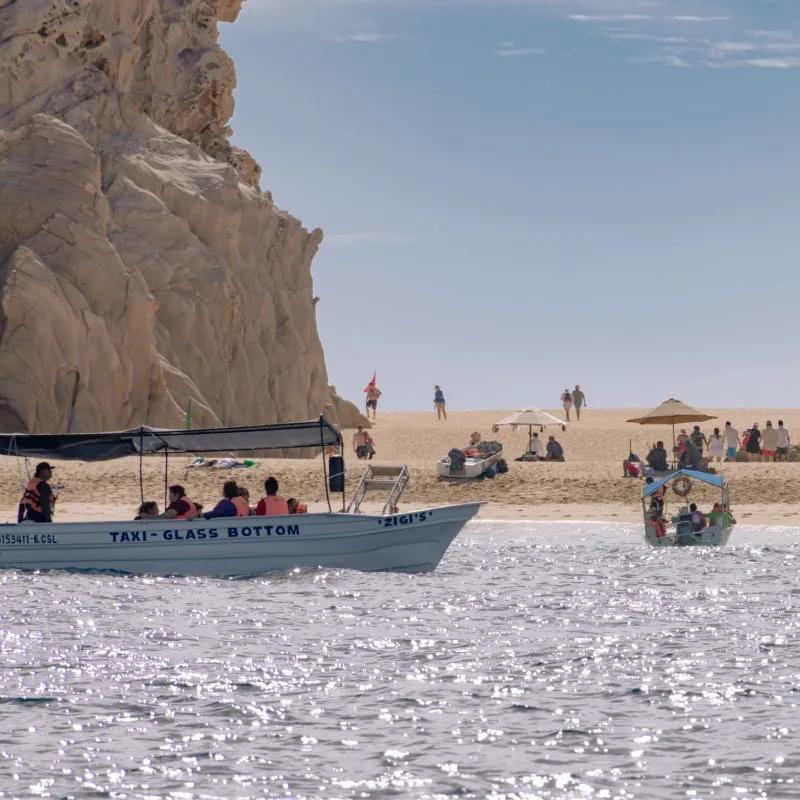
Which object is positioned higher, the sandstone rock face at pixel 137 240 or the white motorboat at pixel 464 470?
the sandstone rock face at pixel 137 240

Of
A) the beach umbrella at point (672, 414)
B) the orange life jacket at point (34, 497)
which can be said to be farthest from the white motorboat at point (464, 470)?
the orange life jacket at point (34, 497)

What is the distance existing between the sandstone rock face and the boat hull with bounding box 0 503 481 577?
20831mm

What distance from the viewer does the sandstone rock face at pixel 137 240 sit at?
4266 cm

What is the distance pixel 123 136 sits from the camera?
52.8m

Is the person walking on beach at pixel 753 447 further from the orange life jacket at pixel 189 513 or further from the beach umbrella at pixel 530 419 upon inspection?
the orange life jacket at pixel 189 513

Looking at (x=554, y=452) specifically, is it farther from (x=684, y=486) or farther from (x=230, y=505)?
(x=230, y=505)

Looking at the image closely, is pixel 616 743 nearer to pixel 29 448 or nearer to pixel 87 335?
pixel 29 448

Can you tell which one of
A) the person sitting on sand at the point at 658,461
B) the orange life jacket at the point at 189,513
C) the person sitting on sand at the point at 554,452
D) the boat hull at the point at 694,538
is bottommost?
the boat hull at the point at 694,538

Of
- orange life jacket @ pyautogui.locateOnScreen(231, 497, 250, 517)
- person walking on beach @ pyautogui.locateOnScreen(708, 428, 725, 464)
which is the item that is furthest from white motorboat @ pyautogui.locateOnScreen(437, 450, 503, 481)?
orange life jacket @ pyautogui.locateOnScreen(231, 497, 250, 517)

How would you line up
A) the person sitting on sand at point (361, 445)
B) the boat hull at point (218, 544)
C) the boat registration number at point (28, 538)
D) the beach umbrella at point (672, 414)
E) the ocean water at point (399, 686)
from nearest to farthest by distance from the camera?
the ocean water at point (399, 686) < the boat hull at point (218, 544) < the boat registration number at point (28, 538) < the beach umbrella at point (672, 414) < the person sitting on sand at point (361, 445)

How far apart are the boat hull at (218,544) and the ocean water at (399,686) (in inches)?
14.1

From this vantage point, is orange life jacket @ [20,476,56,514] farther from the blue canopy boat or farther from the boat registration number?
the blue canopy boat

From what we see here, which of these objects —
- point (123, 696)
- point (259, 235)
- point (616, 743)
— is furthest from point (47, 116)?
point (616, 743)

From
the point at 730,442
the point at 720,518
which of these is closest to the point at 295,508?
the point at 720,518
